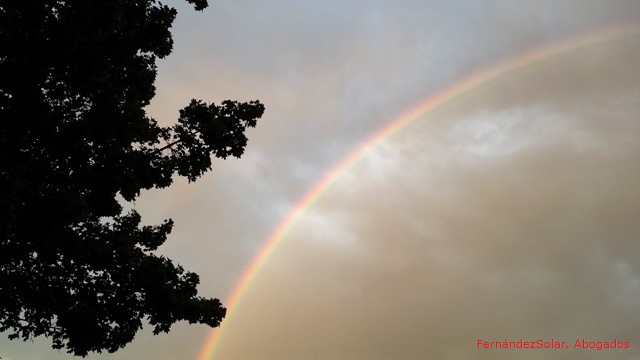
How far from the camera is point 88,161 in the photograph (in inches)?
510

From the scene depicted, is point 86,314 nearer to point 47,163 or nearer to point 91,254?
point 91,254

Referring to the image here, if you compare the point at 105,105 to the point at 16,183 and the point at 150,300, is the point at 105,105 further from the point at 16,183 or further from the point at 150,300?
the point at 150,300

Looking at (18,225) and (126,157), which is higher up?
(126,157)

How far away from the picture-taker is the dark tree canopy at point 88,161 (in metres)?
10.5

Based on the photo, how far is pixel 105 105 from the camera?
1192 centimetres

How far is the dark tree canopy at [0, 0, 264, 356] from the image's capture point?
10492 millimetres

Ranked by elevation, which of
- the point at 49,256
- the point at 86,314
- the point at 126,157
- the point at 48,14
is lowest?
the point at 86,314

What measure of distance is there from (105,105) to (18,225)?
3.26 metres

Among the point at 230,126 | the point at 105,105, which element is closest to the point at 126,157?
the point at 105,105

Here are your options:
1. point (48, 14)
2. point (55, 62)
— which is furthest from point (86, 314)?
point (48, 14)

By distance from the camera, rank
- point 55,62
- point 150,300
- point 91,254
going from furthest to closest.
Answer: point 150,300, point 91,254, point 55,62

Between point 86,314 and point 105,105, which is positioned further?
point 86,314

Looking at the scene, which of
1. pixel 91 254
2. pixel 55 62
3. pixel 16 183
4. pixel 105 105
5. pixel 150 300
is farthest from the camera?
pixel 150 300

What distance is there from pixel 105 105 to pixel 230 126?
11.3 ft
